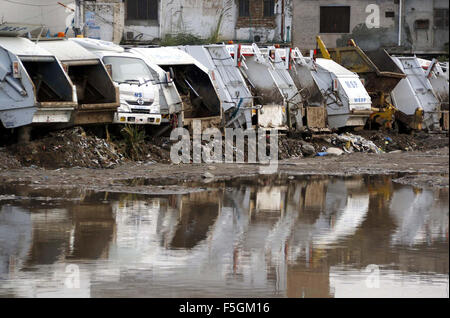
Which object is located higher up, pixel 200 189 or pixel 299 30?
pixel 299 30

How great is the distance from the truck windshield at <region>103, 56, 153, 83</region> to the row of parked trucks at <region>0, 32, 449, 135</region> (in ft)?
0.08

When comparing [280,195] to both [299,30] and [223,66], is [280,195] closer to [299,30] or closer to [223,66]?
[223,66]

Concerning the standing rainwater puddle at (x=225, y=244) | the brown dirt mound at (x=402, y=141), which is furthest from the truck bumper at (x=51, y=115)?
the brown dirt mound at (x=402, y=141)

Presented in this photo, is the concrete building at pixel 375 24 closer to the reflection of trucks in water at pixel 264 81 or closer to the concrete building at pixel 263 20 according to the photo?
the concrete building at pixel 263 20

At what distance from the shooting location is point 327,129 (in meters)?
22.7

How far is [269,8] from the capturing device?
126ft

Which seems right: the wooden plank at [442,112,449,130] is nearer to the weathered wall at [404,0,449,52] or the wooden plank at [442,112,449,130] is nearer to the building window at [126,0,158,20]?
the weathered wall at [404,0,449,52]

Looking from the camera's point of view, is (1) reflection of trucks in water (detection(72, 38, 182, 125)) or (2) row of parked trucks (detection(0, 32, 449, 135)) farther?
(1) reflection of trucks in water (detection(72, 38, 182, 125))

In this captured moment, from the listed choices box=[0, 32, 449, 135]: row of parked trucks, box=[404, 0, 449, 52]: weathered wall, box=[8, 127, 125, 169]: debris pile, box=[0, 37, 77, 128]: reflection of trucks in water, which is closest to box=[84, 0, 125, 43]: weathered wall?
box=[404, 0, 449, 52]: weathered wall

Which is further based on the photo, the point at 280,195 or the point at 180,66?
the point at 180,66

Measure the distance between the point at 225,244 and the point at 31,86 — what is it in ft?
24.8

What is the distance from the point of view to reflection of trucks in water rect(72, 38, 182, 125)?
17.9 m
